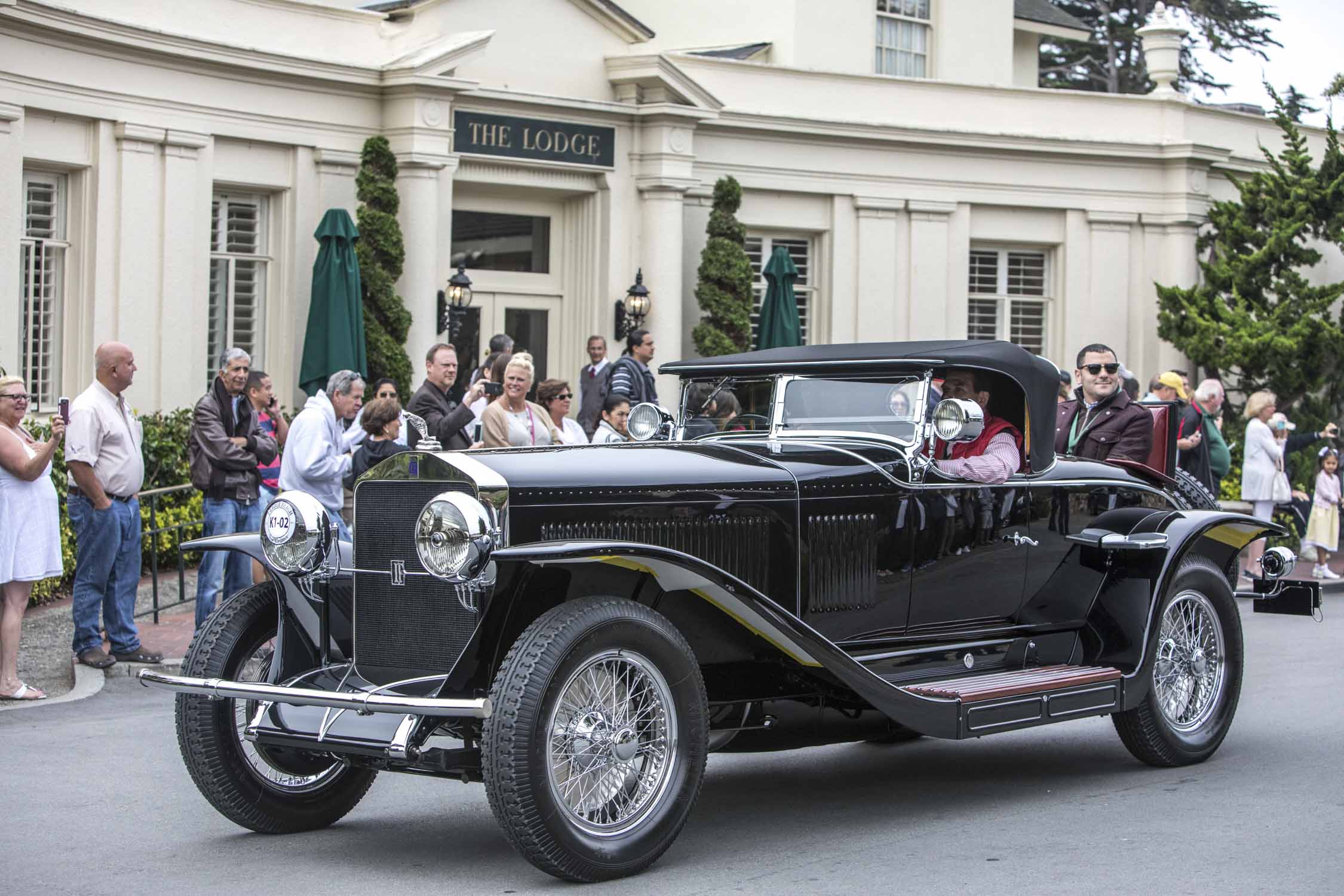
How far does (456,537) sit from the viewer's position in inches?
225

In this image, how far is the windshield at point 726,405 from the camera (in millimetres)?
7680

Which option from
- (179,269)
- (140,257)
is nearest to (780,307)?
(179,269)

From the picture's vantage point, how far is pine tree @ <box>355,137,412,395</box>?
17.1 meters

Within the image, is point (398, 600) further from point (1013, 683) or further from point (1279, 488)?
point (1279, 488)

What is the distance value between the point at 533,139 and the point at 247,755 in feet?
42.1

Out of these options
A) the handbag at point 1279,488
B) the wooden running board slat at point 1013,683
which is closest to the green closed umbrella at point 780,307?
the handbag at point 1279,488

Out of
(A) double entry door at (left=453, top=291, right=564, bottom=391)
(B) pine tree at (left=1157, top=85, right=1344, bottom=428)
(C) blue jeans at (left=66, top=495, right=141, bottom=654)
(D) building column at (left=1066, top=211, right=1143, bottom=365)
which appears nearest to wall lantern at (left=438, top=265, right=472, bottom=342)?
(A) double entry door at (left=453, top=291, right=564, bottom=391)

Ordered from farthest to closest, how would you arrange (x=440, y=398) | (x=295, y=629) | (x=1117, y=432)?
(x=440, y=398), (x=1117, y=432), (x=295, y=629)

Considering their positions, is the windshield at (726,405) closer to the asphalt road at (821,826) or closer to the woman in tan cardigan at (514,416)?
the asphalt road at (821,826)

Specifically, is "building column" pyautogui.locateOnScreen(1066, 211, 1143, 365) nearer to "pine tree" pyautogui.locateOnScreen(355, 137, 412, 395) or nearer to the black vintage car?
"pine tree" pyautogui.locateOnScreen(355, 137, 412, 395)

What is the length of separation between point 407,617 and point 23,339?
10496mm

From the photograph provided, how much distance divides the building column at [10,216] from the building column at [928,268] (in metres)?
11.0

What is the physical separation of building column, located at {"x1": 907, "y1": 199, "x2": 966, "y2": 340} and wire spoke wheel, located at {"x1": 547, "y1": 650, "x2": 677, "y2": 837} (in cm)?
1633

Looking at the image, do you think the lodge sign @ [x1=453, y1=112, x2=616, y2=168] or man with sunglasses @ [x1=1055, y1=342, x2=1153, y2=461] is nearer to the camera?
man with sunglasses @ [x1=1055, y1=342, x2=1153, y2=461]
